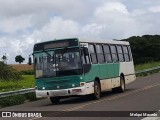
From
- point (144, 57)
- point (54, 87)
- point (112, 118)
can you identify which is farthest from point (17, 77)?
point (144, 57)

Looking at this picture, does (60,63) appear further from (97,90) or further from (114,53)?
(114,53)

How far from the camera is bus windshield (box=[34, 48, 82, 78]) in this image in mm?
20750

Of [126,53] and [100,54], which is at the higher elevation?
[126,53]

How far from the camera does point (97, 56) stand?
75.4ft

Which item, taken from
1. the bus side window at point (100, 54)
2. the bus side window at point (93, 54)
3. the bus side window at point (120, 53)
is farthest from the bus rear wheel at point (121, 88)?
the bus side window at point (93, 54)

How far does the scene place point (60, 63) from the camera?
20.8 metres

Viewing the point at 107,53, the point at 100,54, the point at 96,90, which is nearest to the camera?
the point at 96,90

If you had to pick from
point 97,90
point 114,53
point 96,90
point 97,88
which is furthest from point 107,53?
point 96,90

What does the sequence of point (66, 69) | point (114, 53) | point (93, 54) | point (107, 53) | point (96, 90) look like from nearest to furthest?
point (66, 69) < point (96, 90) < point (93, 54) < point (107, 53) < point (114, 53)

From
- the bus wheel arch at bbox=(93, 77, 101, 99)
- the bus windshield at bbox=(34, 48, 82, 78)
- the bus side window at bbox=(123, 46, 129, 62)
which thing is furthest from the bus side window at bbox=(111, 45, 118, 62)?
the bus windshield at bbox=(34, 48, 82, 78)

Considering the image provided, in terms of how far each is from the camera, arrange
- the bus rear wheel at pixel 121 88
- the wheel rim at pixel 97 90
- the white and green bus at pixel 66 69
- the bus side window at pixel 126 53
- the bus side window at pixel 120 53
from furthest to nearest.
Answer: the bus side window at pixel 126 53 < the bus side window at pixel 120 53 < the bus rear wheel at pixel 121 88 < the wheel rim at pixel 97 90 < the white and green bus at pixel 66 69

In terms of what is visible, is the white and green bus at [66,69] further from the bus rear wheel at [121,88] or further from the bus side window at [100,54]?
the bus rear wheel at [121,88]

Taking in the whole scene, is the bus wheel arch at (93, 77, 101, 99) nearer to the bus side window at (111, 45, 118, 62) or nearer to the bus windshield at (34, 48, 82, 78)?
the bus windshield at (34, 48, 82, 78)

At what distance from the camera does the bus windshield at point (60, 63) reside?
2075 centimetres
